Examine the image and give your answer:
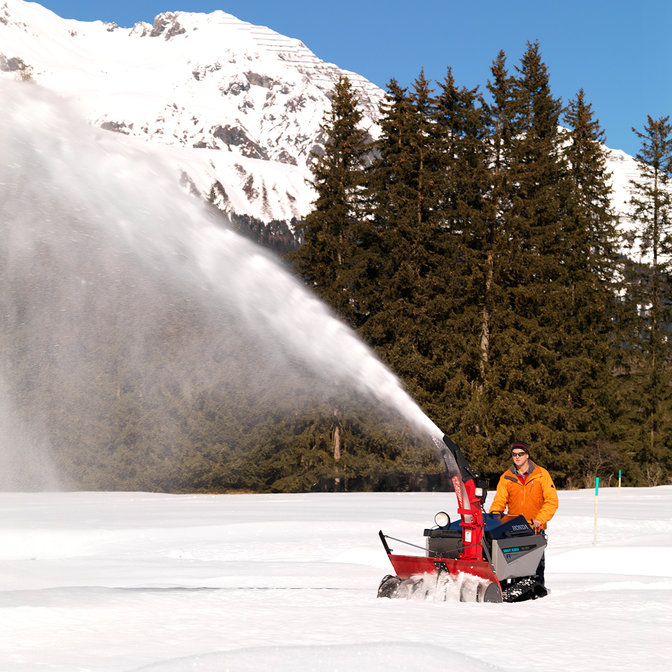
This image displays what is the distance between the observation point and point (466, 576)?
26.1ft

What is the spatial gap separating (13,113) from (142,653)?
10090 millimetres

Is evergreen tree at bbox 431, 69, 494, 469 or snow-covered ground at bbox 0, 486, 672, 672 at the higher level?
evergreen tree at bbox 431, 69, 494, 469

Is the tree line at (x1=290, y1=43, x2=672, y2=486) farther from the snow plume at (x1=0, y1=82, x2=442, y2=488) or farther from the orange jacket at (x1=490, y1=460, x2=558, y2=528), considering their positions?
the orange jacket at (x1=490, y1=460, x2=558, y2=528)

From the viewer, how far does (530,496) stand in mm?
8656

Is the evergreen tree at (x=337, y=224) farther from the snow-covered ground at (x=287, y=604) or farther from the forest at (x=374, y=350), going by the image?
the snow-covered ground at (x=287, y=604)

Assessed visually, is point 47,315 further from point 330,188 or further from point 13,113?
point 13,113

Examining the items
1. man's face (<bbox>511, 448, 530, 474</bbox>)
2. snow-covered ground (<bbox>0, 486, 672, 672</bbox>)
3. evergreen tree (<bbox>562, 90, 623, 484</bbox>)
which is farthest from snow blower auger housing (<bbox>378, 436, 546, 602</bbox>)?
evergreen tree (<bbox>562, 90, 623, 484</bbox>)

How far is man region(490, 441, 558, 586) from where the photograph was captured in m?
8.53

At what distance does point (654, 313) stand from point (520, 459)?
3495 cm

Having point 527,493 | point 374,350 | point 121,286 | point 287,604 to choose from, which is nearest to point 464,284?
point 374,350

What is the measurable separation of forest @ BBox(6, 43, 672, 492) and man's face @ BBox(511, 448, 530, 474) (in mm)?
22841

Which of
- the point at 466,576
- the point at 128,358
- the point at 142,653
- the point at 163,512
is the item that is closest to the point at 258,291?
the point at 163,512

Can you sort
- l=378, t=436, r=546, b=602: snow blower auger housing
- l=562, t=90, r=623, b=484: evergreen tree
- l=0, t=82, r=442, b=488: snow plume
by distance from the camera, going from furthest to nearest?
l=562, t=90, r=623, b=484: evergreen tree → l=0, t=82, r=442, b=488: snow plume → l=378, t=436, r=546, b=602: snow blower auger housing

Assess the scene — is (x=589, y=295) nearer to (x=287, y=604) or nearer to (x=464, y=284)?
(x=464, y=284)
